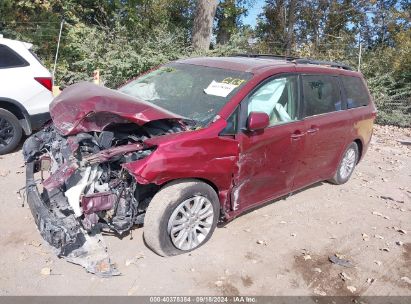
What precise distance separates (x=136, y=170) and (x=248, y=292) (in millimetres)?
1461

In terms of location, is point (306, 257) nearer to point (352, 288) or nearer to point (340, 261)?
point (340, 261)

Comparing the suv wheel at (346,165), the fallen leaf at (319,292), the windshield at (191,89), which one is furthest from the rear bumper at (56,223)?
the suv wheel at (346,165)

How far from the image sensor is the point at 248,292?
353 cm

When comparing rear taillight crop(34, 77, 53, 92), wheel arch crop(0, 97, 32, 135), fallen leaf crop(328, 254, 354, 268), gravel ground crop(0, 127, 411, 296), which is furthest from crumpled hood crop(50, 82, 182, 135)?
rear taillight crop(34, 77, 53, 92)

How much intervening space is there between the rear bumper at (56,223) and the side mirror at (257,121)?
1858mm

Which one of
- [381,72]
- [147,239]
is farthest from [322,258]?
[381,72]

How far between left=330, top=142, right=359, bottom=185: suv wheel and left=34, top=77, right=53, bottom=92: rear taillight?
482 centimetres

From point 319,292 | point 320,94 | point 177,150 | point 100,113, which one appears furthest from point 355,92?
point 100,113

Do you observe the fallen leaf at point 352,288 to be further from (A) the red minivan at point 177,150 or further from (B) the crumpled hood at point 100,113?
(B) the crumpled hood at point 100,113

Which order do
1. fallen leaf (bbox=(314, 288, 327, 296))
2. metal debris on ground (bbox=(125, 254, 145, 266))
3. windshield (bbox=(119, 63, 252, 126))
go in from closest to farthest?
fallen leaf (bbox=(314, 288, 327, 296)) < metal debris on ground (bbox=(125, 254, 145, 266)) < windshield (bbox=(119, 63, 252, 126))

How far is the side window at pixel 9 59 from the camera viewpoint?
6.30m

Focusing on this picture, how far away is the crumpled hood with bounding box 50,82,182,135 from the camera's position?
11.8 ft

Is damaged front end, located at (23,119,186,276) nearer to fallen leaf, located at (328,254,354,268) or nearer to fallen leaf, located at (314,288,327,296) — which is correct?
fallen leaf, located at (314,288,327,296)

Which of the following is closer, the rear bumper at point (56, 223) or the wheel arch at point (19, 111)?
the rear bumper at point (56, 223)
